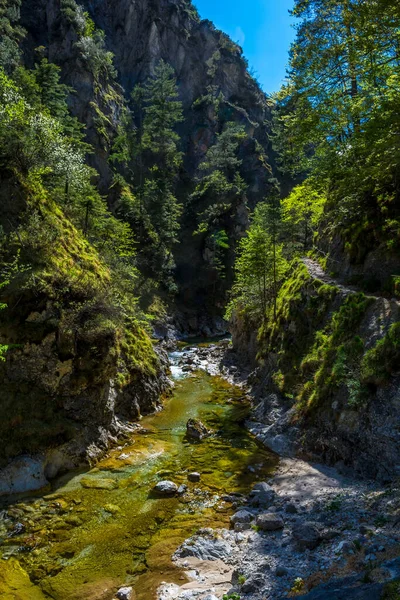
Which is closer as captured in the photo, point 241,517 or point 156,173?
point 241,517

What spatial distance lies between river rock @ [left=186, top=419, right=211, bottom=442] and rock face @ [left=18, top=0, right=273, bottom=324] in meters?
36.2

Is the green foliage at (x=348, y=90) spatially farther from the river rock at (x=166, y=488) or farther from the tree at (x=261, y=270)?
the tree at (x=261, y=270)

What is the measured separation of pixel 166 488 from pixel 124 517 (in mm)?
1894

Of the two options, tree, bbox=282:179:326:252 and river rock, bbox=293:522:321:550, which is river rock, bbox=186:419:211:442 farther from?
tree, bbox=282:179:326:252

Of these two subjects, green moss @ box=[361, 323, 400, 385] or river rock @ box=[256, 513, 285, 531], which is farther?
green moss @ box=[361, 323, 400, 385]

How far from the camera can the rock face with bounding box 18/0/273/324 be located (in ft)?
193

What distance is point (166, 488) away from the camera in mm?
13336

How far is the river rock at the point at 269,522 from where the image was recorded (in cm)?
1077

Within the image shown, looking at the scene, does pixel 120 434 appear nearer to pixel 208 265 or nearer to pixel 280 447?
pixel 280 447

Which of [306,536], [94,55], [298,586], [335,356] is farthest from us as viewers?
[94,55]

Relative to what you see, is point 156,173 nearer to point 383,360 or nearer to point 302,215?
point 302,215

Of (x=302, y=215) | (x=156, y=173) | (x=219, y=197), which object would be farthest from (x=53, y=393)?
(x=219, y=197)

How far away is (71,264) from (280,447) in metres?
13.3

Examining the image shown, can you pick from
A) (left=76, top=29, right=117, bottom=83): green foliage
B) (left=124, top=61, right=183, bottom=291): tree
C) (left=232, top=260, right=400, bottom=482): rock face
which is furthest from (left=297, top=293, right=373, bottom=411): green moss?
(left=76, top=29, right=117, bottom=83): green foliage
